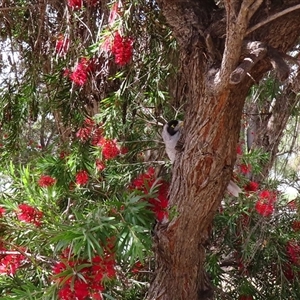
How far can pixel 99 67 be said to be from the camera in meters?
1.50

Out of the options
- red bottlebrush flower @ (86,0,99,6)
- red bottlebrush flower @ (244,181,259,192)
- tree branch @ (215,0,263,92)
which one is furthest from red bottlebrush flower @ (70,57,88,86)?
red bottlebrush flower @ (244,181,259,192)

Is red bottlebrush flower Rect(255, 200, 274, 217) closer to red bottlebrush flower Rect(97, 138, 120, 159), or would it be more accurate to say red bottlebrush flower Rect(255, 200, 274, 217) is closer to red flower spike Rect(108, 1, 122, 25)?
red bottlebrush flower Rect(97, 138, 120, 159)

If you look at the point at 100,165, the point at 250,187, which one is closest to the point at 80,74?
the point at 100,165

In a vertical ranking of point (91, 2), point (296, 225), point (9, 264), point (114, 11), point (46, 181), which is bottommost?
point (9, 264)

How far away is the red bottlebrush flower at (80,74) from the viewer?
1385 millimetres

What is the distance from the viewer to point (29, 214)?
1.24 meters

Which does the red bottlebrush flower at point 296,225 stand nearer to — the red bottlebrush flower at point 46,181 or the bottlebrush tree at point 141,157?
the bottlebrush tree at point 141,157

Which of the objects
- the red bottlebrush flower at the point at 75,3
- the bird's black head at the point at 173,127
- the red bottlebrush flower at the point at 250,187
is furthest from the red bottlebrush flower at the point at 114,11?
the red bottlebrush flower at the point at 250,187

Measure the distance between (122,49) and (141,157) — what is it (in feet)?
2.32

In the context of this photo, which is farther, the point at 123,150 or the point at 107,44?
the point at 123,150

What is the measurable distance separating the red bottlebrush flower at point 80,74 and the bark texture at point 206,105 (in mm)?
357

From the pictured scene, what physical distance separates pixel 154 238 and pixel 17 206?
0.44m

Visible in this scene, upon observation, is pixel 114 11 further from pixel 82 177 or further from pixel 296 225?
pixel 296 225

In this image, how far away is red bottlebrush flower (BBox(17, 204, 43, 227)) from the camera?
1242mm
